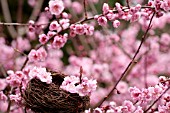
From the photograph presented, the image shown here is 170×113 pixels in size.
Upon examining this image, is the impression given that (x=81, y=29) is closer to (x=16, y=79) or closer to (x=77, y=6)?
(x=16, y=79)

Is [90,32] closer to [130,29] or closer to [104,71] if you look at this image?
[104,71]

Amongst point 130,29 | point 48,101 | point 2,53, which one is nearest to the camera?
point 48,101

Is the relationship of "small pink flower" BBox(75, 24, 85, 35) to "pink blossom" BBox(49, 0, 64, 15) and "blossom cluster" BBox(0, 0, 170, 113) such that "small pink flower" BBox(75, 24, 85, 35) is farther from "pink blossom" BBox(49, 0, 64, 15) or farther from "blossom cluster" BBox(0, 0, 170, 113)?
"pink blossom" BBox(49, 0, 64, 15)

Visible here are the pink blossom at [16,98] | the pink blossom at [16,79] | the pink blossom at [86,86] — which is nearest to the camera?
the pink blossom at [86,86]

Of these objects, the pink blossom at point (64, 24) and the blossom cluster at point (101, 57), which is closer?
the blossom cluster at point (101, 57)

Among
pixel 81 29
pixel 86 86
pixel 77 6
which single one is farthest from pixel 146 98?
pixel 77 6

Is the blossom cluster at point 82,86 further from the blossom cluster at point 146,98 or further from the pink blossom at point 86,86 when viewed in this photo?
the blossom cluster at point 146,98


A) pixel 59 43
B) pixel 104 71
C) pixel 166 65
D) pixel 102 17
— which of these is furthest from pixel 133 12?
pixel 166 65

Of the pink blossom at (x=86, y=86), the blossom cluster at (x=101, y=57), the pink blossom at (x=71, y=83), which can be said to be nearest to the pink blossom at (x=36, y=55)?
the blossom cluster at (x=101, y=57)
